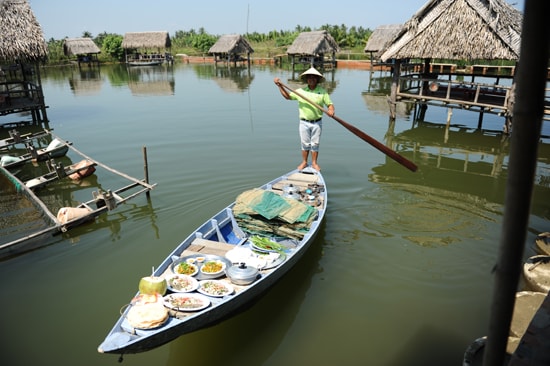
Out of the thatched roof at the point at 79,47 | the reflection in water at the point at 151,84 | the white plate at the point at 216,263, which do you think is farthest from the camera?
the thatched roof at the point at 79,47

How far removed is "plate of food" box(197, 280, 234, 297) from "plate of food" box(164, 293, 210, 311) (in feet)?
0.33

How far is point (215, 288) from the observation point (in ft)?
14.9

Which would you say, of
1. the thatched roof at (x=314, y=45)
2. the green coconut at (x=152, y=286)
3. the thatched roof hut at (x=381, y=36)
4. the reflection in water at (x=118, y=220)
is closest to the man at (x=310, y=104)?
the reflection in water at (x=118, y=220)

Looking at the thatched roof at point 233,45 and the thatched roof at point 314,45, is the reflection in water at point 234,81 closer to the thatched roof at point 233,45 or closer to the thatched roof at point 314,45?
the thatched roof at point 314,45

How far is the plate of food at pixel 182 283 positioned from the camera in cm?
449

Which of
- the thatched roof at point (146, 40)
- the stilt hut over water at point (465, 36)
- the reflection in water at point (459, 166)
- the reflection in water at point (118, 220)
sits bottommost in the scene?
the reflection in water at point (118, 220)

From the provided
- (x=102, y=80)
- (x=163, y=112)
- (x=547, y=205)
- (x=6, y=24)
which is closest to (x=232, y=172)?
(x=547, y=205)

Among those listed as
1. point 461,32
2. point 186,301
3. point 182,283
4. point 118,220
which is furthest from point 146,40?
point 186,301

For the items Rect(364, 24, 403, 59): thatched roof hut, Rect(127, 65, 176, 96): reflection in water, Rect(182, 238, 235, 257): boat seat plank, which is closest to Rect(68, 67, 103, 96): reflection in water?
Rect(127, 65, 176, 96): reflection in water

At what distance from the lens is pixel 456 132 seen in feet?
49.2

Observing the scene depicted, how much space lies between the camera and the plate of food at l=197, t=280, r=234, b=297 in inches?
176

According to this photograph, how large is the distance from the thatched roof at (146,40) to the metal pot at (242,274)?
44.2 meters

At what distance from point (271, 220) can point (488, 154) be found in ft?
31.4

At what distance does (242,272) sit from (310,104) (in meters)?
4.71
